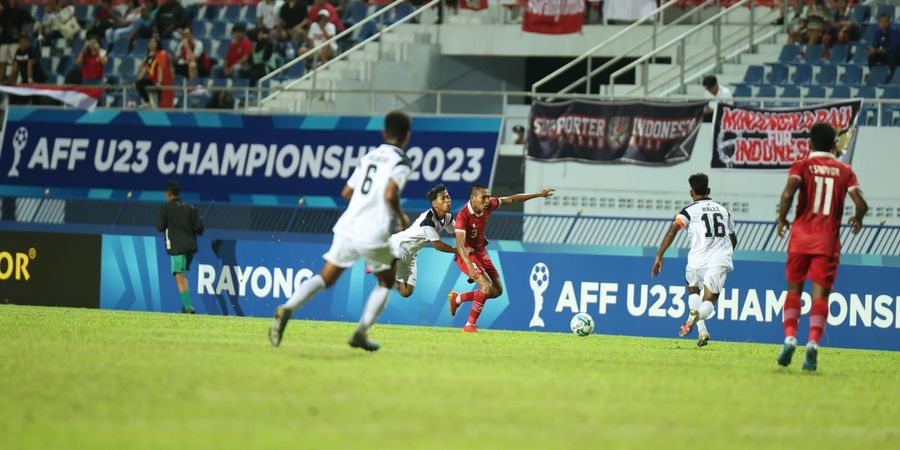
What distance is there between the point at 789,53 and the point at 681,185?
4259 mm

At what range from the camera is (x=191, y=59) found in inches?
1147

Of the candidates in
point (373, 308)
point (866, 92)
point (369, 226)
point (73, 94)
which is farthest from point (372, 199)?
point (73, 94)

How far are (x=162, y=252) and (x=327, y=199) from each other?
2991mm

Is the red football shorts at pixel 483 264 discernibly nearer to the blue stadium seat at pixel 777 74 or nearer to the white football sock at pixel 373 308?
the white football sock at pixel 373 308

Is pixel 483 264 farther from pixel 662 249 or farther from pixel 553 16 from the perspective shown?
pixel 553 16

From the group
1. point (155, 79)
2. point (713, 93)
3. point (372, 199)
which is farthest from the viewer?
point (155, 79)

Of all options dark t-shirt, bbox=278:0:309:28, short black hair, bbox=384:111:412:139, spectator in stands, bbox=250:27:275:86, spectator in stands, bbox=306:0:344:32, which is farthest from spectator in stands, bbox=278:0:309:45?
short black hair, bbox=384:111:412:139

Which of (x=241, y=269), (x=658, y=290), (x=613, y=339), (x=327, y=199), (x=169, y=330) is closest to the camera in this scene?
(x=169, y=330)

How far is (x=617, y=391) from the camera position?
34.7 feet

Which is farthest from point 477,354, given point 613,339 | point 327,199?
point 327,199

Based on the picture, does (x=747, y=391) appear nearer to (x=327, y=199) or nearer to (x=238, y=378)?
(x=238, y=378)

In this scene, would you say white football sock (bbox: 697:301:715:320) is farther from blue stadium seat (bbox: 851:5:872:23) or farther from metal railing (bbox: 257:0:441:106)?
blue stadium seat (bbox: 851:5:872:23)

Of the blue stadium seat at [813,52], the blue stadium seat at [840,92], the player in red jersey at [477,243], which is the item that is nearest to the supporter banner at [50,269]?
the player in red jersey at [477,243]

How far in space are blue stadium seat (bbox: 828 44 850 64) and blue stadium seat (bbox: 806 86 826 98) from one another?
0.77 meters
